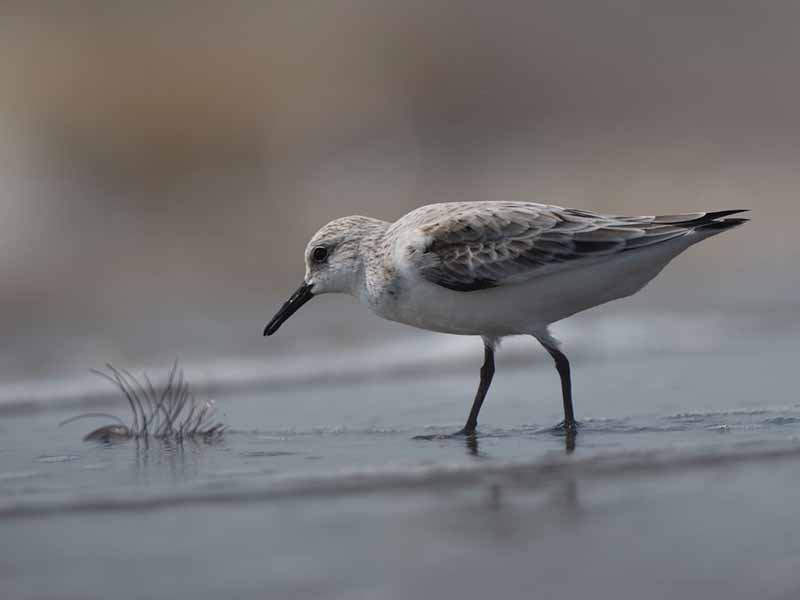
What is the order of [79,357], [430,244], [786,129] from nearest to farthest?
[430,244] < [79,357] < [786,129]

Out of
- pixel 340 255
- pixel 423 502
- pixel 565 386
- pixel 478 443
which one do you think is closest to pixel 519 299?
pixel 565 386

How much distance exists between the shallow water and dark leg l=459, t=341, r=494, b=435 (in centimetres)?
14

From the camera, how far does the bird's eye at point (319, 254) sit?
7.86 metres

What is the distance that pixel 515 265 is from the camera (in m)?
7.30

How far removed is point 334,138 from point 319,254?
1375 centimetres

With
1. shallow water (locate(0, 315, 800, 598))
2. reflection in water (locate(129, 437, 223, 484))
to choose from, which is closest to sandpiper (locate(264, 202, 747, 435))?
shallow water (locate(0, 315, 800, 598))

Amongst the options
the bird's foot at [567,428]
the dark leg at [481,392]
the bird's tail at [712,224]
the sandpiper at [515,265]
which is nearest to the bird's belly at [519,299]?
the sandpiper at [515,265]

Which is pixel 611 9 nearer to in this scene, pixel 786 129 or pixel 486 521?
pixel 786 129

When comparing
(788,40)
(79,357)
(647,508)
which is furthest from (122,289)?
(788,40)

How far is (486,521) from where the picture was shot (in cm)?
495

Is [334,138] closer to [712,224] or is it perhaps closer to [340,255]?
[340,255]

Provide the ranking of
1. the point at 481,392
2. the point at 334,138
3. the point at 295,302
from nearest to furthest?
the point at 481,392 < the point at 295,302 < the point at 334,138

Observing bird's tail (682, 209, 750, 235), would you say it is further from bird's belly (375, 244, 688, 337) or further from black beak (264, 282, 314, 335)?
black beak (264, 282, 314, 335)

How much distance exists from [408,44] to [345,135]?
11.3 ft
